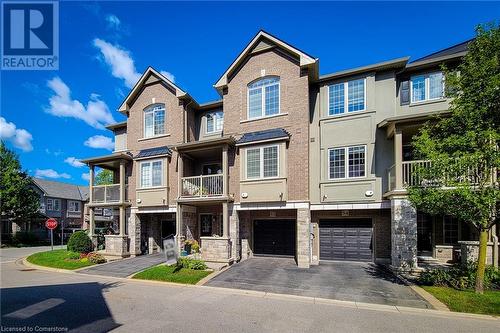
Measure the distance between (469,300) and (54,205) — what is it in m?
46.3

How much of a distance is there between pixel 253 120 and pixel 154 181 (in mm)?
7555

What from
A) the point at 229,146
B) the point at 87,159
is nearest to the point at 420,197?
the point at 229,146

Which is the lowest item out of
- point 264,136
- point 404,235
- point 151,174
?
point 404,235

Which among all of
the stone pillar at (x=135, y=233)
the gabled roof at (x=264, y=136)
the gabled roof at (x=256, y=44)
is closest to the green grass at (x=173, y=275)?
the stone pillar at (x=135, y=233)

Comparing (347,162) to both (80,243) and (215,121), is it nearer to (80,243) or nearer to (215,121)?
(215,121)

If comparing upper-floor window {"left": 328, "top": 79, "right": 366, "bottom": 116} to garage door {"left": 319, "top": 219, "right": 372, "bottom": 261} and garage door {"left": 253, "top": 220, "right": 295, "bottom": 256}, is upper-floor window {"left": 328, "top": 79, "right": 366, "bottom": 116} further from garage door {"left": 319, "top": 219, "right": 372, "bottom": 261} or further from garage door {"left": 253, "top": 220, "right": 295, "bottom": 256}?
garage door {"left": 253, "top": 220, "right": 295, "bottom": 256}

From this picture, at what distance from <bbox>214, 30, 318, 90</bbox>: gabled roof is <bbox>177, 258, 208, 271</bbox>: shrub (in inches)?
387

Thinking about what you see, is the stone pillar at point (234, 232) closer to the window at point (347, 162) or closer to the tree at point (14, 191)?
the window at point (347, 162)

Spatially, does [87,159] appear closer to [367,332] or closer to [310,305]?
[310,305]

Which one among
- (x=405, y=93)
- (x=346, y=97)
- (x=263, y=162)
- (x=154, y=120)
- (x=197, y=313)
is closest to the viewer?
(x=197, y=313)

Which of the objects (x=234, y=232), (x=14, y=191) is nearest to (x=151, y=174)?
(x=234, y=232)

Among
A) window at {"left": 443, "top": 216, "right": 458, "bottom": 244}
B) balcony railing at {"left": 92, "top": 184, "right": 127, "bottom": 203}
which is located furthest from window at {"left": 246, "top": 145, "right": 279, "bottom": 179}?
balcony railing at {"left": 92, "top": 184, "right": 127, "bottom": 203}

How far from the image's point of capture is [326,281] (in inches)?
449

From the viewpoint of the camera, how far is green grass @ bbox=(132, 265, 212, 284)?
1212cm
